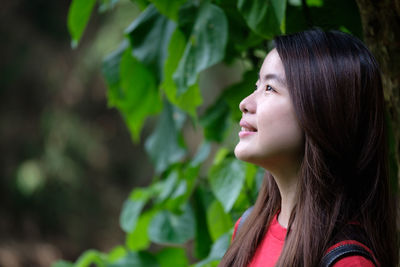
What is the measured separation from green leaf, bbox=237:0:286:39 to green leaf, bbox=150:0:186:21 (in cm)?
19

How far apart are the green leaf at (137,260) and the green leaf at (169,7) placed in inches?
29.5

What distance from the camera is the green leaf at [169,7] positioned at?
3.61ft

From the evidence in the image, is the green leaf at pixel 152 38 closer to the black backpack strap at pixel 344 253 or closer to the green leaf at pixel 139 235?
the green leaf at pixel 139 235

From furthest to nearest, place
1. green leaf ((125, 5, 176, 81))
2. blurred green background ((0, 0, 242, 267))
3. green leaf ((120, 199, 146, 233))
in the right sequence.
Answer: blurred green background ((0, 0, 242, 267)) → green leaf ((120, 199, 146, 233)) → green leaf ((125, 5, 176, 81))

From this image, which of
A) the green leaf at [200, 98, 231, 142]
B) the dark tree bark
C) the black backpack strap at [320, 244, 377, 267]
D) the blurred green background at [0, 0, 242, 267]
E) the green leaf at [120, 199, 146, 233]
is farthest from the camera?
the blurred green background at [0, 0, 242, 267]

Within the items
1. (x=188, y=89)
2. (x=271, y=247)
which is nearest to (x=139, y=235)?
(x=188, y=89)

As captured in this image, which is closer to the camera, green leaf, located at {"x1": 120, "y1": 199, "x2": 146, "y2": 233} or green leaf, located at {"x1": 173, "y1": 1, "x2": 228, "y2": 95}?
green leaf, located at {"x1": 173, "y1": 1, "x2": 228, "y2": 95}

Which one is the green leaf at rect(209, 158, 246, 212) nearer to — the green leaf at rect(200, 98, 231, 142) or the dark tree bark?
the green leaf at rect(200, 98, 231, 142)

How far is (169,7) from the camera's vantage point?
112 centimetres

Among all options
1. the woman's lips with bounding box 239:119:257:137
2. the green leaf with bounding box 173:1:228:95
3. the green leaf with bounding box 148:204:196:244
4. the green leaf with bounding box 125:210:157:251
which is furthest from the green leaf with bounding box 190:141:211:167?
the woman's lips with bounding box 239:119:257:137

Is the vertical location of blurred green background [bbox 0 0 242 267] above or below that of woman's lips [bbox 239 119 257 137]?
below

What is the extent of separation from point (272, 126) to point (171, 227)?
2.57 ft

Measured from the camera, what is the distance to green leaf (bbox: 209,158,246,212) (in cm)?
112

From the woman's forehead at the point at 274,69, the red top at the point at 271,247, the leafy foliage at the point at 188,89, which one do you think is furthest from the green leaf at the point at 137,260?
the woman's forehead at the point at 274,69
